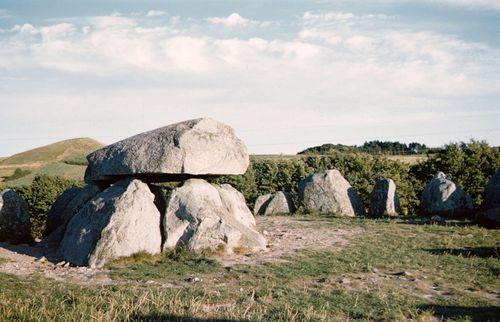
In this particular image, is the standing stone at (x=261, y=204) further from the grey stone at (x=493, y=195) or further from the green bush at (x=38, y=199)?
the grey stone at (x=493, y=195)

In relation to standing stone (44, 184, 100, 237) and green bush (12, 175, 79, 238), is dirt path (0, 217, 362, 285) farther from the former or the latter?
green bush (12, 175, 79, 238)

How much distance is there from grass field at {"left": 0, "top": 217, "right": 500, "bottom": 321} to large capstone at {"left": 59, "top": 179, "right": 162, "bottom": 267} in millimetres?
474

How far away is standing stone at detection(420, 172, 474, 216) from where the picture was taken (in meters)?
19.5

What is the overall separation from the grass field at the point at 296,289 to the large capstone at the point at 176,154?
2.50 metres

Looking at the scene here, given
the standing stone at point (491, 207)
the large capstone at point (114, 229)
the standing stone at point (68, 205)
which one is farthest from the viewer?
the standing stone at point (491, 207)

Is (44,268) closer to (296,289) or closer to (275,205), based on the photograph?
(296,289)

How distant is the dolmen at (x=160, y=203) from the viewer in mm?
12328

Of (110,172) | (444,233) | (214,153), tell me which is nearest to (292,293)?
(214,153)

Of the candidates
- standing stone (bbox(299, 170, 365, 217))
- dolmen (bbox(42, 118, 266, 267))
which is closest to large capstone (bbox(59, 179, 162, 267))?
dolmen (bbox(42, 118, 266, 267))

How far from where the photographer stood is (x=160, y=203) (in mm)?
14562

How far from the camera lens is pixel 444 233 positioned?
15219 mm

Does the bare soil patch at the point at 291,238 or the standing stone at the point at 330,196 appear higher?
the standing stone at the point at 330,196

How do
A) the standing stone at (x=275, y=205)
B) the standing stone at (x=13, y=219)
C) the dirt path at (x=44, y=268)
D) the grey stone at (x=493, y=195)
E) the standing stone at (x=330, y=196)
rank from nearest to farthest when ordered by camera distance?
the dirt path at (x=44, y=268) → the standing stone at (x=13, y=219) → the grey stone at (x=493, y=195) → the standing stone at (x=330, y=196) → the standing stone at (x=275, y=205)

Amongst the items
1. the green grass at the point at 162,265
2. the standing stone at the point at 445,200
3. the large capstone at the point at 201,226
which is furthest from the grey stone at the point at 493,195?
the green grass at the point at 162,265
